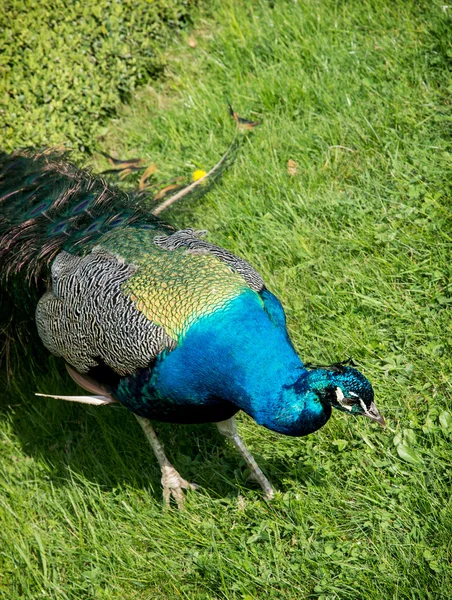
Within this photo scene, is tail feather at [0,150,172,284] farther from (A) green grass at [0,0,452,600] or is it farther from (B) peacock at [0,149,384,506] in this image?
(A) green grass at [0,0,452,600]

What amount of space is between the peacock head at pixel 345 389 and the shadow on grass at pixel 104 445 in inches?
31.2

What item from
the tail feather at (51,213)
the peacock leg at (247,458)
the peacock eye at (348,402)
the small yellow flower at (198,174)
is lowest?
the peacock leg at (247,458)

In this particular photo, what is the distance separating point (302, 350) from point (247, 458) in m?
0.61

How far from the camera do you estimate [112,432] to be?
353 cm

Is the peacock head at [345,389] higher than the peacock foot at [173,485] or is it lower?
higher

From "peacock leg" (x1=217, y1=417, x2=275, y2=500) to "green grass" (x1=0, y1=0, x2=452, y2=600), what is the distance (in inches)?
2.5

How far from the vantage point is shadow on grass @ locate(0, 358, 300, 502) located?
3.27 meters

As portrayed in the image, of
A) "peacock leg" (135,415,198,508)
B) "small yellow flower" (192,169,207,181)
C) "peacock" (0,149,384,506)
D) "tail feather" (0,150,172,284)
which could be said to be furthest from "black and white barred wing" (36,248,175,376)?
"small yellow flower" (192,169,207,181)

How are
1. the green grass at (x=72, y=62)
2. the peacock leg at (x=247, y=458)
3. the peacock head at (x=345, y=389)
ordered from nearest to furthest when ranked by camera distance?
the peacock head at (x=345, y=389)
the peacock leg at (x=247, y=458)
the green grass at (x=72, y=62)

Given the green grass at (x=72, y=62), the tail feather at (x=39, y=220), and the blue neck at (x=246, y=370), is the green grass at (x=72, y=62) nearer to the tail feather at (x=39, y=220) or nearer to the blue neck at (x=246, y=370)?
the tail feather at (x=39, y=220)

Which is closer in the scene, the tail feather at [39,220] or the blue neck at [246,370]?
the blue neck at [246,370]

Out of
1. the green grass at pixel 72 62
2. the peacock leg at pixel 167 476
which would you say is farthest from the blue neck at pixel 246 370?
the green grass at pixel 72 62

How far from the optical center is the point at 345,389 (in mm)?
2404

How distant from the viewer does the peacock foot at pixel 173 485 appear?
319 centimetres
